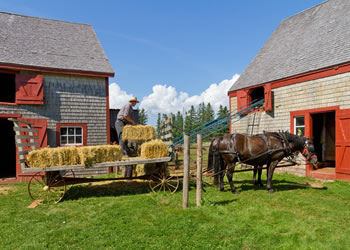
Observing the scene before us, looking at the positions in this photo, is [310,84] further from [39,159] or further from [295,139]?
[39,159]

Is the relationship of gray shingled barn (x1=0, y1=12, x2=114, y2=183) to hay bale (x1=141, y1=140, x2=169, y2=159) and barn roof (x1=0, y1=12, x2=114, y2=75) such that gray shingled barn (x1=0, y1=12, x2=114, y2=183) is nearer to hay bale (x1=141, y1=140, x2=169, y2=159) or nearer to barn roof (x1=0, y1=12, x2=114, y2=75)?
barn roof (x1=0, y1=12, x2=114, y2=75)

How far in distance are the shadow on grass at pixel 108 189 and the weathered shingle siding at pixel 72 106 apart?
3.29 m

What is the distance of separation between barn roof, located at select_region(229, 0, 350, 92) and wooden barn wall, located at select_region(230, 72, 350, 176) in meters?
0.67

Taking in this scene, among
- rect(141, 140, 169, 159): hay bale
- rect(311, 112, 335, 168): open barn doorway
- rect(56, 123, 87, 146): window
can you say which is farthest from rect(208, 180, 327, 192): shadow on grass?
rect(56, 123, 87, 146): window

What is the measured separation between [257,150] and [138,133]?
406 centimetres

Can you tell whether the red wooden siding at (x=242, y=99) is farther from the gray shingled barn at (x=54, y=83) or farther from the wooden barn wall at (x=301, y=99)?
the gray shingled barn at (x=54, y=83)

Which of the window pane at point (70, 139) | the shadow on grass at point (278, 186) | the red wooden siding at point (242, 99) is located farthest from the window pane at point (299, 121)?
the window pane at point (70, 139)

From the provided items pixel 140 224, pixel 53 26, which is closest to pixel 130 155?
pixel 140 224

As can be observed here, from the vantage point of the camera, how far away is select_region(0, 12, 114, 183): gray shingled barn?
10984 mm

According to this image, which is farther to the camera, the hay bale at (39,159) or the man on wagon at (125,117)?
the man on wagon at (125,117)

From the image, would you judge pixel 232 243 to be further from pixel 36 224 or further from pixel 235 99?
pixel 235 99

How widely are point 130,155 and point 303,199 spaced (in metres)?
5.91

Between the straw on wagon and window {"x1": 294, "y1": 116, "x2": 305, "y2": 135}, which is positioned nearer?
the straw on wagon

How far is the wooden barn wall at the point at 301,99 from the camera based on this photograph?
9.62 metres
